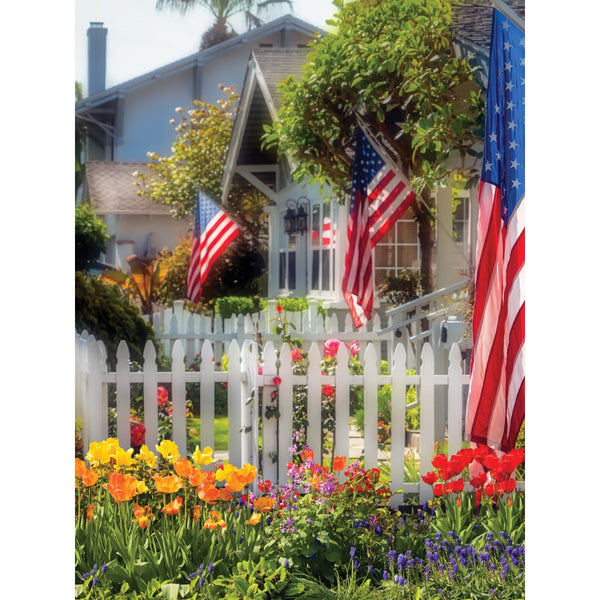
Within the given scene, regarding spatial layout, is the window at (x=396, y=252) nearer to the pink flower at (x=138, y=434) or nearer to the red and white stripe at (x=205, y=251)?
the red and white stripe at (x=205, y=251)

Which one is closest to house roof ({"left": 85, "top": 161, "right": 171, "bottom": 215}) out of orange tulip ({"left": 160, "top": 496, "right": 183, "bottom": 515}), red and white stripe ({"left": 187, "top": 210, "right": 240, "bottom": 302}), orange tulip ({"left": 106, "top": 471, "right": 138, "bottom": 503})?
red and white stripe ({"left": 187, "top": 210, "right": 240, "bottom": 302})

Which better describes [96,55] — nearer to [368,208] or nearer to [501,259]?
[501,259]

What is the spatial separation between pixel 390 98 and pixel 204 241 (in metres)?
1.48

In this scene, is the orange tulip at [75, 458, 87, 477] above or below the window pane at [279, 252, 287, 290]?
below

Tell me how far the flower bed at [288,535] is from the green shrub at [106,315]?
84cm

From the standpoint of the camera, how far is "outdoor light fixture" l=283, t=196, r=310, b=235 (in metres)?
6.73

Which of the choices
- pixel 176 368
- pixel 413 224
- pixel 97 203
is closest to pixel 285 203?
pixel 413 224

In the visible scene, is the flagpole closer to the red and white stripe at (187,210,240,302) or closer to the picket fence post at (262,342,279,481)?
the picket fence post at (262,342,279,481)

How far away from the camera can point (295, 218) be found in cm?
690

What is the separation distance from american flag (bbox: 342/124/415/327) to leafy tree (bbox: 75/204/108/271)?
1.75 metres

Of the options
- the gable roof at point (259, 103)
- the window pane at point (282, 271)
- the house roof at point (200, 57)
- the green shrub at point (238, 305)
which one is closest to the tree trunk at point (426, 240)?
the window pane at point (282, 271)

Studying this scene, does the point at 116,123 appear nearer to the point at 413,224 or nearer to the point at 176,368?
the point at 176,368
